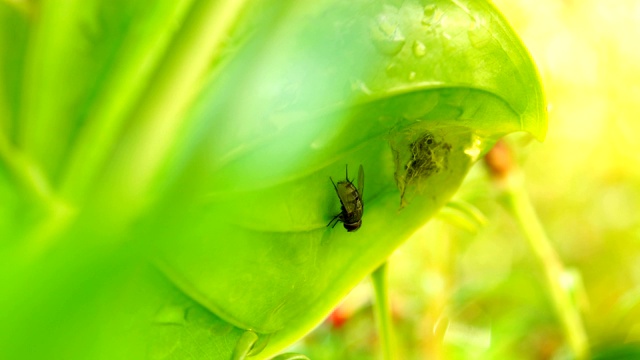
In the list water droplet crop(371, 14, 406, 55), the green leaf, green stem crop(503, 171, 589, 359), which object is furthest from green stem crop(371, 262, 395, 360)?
green stem crop(503, 171, 589, 359)

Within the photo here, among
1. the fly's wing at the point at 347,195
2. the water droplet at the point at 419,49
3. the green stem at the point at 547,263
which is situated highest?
the water droplet at the point at 419,49

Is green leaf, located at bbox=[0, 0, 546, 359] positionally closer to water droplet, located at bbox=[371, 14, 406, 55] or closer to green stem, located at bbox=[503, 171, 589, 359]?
water droplet, located at bbox=[371, 14, 406, 55]

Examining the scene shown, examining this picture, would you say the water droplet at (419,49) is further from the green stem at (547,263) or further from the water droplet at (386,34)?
the green stem at (547,263)

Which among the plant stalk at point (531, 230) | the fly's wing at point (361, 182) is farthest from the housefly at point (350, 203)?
the plant stalk at point (531, 230)

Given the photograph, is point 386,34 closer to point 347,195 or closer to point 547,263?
point 347,195

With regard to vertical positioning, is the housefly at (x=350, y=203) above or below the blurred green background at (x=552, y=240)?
above

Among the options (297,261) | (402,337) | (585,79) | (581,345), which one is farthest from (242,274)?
(585,79)

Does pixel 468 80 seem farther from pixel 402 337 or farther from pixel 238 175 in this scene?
pixel 402 337

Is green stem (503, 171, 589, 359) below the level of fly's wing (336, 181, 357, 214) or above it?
below

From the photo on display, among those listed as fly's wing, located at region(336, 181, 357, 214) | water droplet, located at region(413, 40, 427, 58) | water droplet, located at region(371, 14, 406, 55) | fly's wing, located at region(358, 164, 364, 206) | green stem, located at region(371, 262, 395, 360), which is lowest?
green stem, located at region(371, 262, 395, 360)
